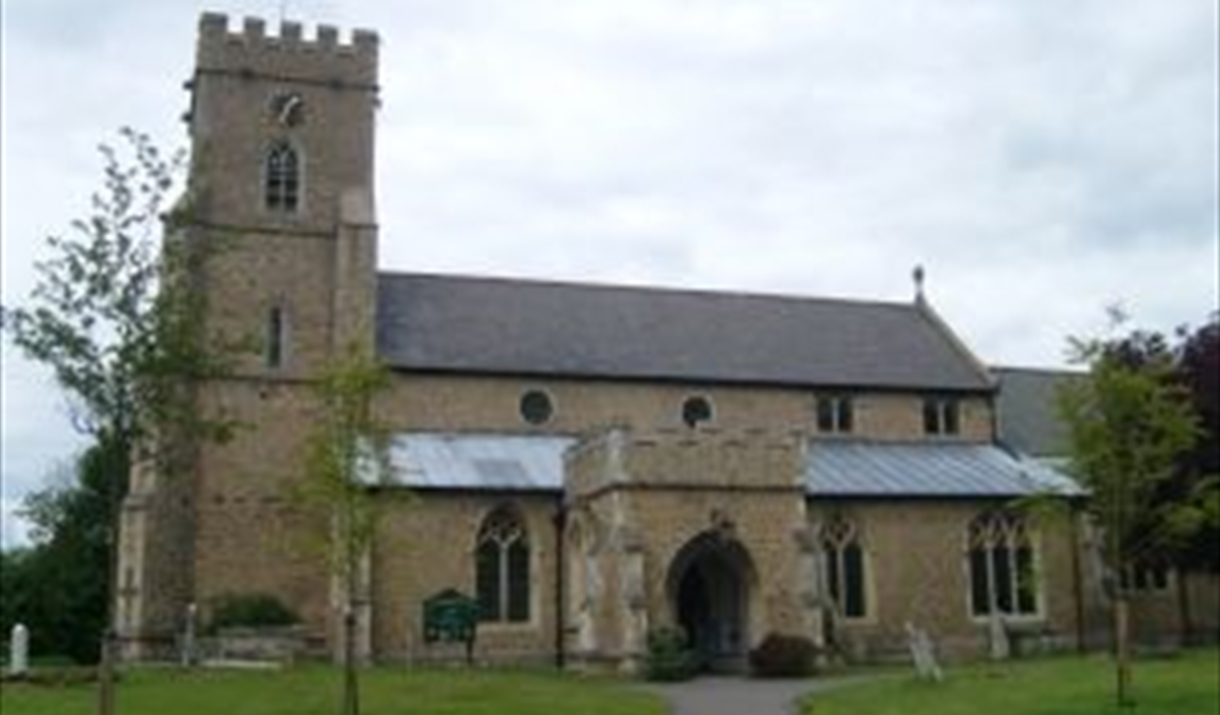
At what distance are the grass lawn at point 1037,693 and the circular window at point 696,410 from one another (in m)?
14.8

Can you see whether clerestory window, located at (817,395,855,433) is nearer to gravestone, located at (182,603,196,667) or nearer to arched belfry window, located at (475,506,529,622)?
arched belfry window, located at (475,506,529,622)

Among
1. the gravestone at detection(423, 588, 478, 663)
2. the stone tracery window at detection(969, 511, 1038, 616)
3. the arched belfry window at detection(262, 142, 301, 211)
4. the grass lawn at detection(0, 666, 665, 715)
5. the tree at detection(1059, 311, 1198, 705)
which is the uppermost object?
the arched belfry window at detection(262, 142, 301, 211)

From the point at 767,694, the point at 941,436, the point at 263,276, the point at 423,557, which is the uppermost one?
the point at 263,276

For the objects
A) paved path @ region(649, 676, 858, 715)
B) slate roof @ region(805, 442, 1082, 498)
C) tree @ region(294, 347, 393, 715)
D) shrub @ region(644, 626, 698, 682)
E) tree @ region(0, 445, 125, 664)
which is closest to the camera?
tree @ region(294, 347, 393, 715)

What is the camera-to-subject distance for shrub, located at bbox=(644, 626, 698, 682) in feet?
125

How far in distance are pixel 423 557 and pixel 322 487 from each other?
14.5 meters

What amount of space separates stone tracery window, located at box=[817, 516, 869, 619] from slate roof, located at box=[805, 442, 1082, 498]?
3.61ft

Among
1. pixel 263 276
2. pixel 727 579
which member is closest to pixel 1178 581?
pixel 727 579

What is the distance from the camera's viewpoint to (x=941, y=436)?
54219 mm

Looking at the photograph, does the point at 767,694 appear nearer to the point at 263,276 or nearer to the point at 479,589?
the point at 479,589

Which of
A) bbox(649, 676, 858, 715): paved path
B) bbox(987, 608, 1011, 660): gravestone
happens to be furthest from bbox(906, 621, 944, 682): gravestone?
bbox(987, 608, 1011, 660): gravestone

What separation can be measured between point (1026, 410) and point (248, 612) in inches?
1145

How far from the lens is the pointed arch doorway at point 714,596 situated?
1651 inches

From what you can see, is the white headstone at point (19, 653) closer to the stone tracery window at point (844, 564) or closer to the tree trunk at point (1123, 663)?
the stone tracery window at point (844, 564)
